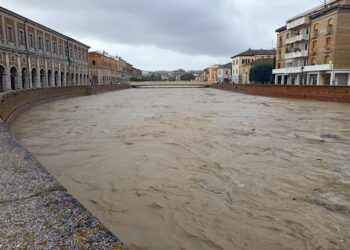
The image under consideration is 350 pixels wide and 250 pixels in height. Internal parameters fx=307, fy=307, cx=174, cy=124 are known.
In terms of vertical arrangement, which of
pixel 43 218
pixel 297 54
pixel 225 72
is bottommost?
pixel 43 218

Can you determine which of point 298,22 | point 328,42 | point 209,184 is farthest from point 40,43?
point 209,184

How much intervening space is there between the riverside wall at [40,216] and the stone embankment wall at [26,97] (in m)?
9.49

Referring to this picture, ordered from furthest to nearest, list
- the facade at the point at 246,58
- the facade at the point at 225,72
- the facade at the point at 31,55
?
the facade at the point at 225,72 < the facade at the point at 246,58 < the facade at the point at 31,55

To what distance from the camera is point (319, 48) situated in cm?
4647

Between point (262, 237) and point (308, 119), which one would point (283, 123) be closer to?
point (308, 119)

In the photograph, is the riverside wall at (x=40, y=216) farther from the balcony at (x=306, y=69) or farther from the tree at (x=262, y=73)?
the tree at (x=262, y=73)

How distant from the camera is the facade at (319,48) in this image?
4209 centimetres

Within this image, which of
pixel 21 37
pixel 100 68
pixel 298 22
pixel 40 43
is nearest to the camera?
pixel 21 37

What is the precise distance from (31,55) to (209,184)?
43.5 metres

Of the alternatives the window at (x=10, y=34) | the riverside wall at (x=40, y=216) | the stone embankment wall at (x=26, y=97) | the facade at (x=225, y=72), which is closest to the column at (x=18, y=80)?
the window at (x=10, y=34)

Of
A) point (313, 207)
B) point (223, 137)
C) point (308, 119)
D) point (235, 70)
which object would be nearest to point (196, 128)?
point (223, 137)

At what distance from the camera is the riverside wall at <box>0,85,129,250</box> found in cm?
264

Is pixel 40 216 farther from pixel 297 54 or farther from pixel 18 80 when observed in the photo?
pixel 297 54

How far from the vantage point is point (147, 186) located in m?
6.79
